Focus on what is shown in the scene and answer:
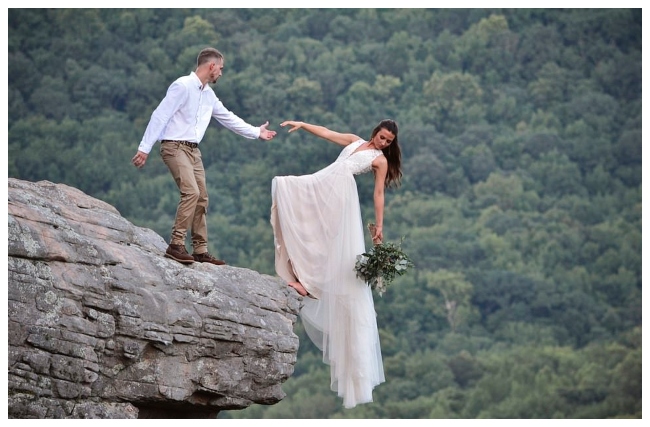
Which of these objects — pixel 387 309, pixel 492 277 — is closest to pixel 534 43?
pixel 492 277

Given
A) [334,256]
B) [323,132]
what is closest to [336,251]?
[334,256]

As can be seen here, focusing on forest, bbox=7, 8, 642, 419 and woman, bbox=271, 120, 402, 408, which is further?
forest, bbox=7, 8, 642, 419

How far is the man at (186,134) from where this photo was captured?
18.4 meters

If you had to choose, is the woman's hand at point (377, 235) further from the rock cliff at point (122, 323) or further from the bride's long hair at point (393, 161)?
the rock cliff at point (122, 323)

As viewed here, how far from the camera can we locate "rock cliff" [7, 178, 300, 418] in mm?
16766

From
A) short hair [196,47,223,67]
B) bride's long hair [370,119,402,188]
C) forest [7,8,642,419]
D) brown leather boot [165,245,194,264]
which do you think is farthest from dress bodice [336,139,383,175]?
forest [7,8,642,419]

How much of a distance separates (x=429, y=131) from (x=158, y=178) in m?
31.1

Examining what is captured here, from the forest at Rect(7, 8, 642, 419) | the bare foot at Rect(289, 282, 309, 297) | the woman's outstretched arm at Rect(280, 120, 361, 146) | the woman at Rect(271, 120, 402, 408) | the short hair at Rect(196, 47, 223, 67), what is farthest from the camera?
the forest at Rect(7, 8, 642, 419)

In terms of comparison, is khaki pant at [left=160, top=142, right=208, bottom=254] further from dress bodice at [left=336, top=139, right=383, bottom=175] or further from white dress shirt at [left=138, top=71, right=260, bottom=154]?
dress bodice at [left=336, top=139, right=383, bottom=175]

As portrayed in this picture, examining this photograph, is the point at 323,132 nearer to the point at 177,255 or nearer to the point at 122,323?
the point at 177,255

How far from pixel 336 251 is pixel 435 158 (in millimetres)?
102398

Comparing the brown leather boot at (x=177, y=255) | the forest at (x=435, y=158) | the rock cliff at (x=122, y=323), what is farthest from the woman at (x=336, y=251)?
the forest at (x=435, y=158)

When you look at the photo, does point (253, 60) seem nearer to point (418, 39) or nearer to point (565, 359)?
point (418, 39)

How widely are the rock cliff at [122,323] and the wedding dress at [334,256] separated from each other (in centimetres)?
56
